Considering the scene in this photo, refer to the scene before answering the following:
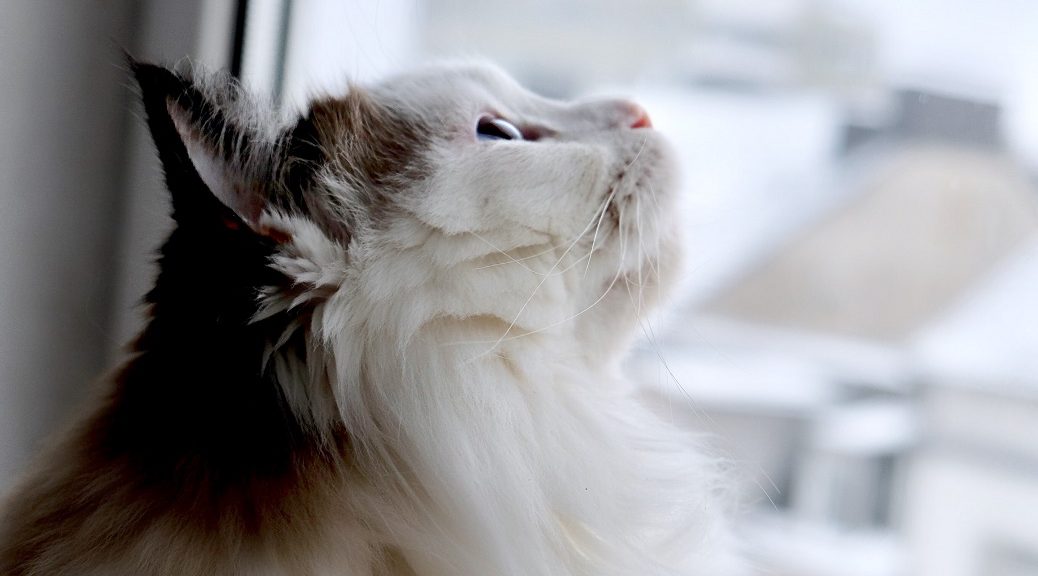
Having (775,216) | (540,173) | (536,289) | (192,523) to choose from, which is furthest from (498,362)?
(775,216)

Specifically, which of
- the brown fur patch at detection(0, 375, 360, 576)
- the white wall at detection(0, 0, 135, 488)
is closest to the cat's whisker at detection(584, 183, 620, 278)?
the brown fur patch at detection(0, 375, 360, 576)

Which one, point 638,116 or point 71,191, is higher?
point 638,116

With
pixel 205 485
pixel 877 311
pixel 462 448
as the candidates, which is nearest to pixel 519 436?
pixel 462 448

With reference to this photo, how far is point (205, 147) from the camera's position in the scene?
725 millimetres

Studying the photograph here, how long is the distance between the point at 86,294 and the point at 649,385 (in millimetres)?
739

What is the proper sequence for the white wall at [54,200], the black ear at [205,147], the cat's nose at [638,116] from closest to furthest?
the black ear at [205,147], the cat's nose at [638,116], the white wall at [54,200]

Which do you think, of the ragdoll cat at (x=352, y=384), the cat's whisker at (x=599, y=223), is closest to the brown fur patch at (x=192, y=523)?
the ragdoll cat at (x=352, y=384)

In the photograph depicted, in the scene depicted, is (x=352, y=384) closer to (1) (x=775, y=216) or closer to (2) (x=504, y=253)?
(2) (x=504, y=253)

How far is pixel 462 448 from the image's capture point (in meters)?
0.75

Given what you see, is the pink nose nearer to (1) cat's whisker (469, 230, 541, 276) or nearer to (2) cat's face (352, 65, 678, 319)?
(2) cat's face (352, 65, 678, 319)

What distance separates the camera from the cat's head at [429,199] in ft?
2.43

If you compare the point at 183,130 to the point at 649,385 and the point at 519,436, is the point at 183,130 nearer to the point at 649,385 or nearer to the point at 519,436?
the point at 519,436

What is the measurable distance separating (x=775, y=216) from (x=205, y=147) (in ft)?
2.31

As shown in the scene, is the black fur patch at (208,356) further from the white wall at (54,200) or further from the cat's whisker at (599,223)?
the white wall at (54,200)
